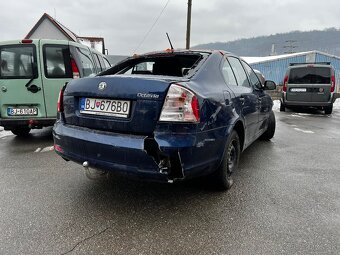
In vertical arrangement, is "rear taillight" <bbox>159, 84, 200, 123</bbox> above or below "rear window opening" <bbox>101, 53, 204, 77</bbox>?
below

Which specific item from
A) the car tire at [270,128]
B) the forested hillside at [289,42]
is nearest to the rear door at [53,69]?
the car tire at [270,128]

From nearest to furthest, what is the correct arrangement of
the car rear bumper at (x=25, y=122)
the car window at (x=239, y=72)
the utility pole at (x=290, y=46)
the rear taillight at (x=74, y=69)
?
the car window at (x=239, y=72) → the car rear bumper at (x=25, y=122) → the rear taillight at (x=74, y=69) → the utility pole at (x=290, y=46)

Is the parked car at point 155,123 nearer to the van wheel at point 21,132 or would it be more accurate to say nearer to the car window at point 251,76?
the car window at point 251,76

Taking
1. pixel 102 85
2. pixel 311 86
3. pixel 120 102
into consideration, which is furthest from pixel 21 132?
pixel 311 86

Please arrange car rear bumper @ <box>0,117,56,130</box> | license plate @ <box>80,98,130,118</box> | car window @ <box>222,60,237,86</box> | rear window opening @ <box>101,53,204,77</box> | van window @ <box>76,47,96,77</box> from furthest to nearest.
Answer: van window @ <box>76,47,96,77</box>, car rear bumper @ <box>0,117,56,130</box>, rear window opening @ <box>101,53,204,77</box>, car window @ <box>222,60,237,86</box>, license plate @ <box>80,98,130,118</box>

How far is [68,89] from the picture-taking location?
9.52 feet

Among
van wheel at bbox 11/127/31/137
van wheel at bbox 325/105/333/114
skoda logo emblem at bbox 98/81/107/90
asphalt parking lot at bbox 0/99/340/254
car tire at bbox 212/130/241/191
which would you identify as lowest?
van wheel at bbox 325/105/333/114

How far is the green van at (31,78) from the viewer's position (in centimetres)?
505

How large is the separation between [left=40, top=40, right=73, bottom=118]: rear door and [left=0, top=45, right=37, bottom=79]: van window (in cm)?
17

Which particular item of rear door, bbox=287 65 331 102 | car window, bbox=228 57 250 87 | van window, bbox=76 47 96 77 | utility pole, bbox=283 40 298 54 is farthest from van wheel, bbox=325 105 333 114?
utility pole, bbox=283 40 298 54

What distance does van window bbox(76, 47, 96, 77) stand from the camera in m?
5.52

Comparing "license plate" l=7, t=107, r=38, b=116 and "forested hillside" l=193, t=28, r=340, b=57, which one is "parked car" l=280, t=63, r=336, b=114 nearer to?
"license plate" l=7, t=107, r=38, b=116

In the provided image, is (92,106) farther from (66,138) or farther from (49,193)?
(49,193)

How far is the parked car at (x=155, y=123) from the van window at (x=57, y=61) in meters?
2.44
